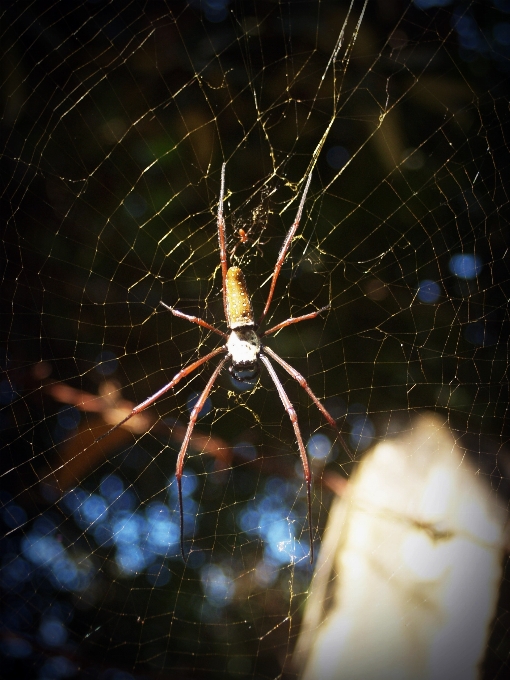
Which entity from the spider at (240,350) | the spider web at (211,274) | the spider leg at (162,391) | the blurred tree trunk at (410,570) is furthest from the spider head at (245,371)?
the blurred tree trunk at (410,570)

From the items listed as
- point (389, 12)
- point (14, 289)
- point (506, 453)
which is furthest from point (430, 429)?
point (14, 289)

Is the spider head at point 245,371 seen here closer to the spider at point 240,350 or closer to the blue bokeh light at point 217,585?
the spider at point 240,350

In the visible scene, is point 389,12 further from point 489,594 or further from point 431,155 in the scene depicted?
point 489,594

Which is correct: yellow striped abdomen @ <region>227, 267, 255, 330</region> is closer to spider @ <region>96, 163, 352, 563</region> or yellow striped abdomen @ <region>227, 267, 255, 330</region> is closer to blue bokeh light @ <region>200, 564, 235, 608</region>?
spider @ <region>96, 163, 352, 563</region>

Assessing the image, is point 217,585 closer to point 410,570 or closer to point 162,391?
point 410,570

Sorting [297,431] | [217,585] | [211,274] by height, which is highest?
[211,274]

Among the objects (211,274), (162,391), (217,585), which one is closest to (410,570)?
(217,585)
